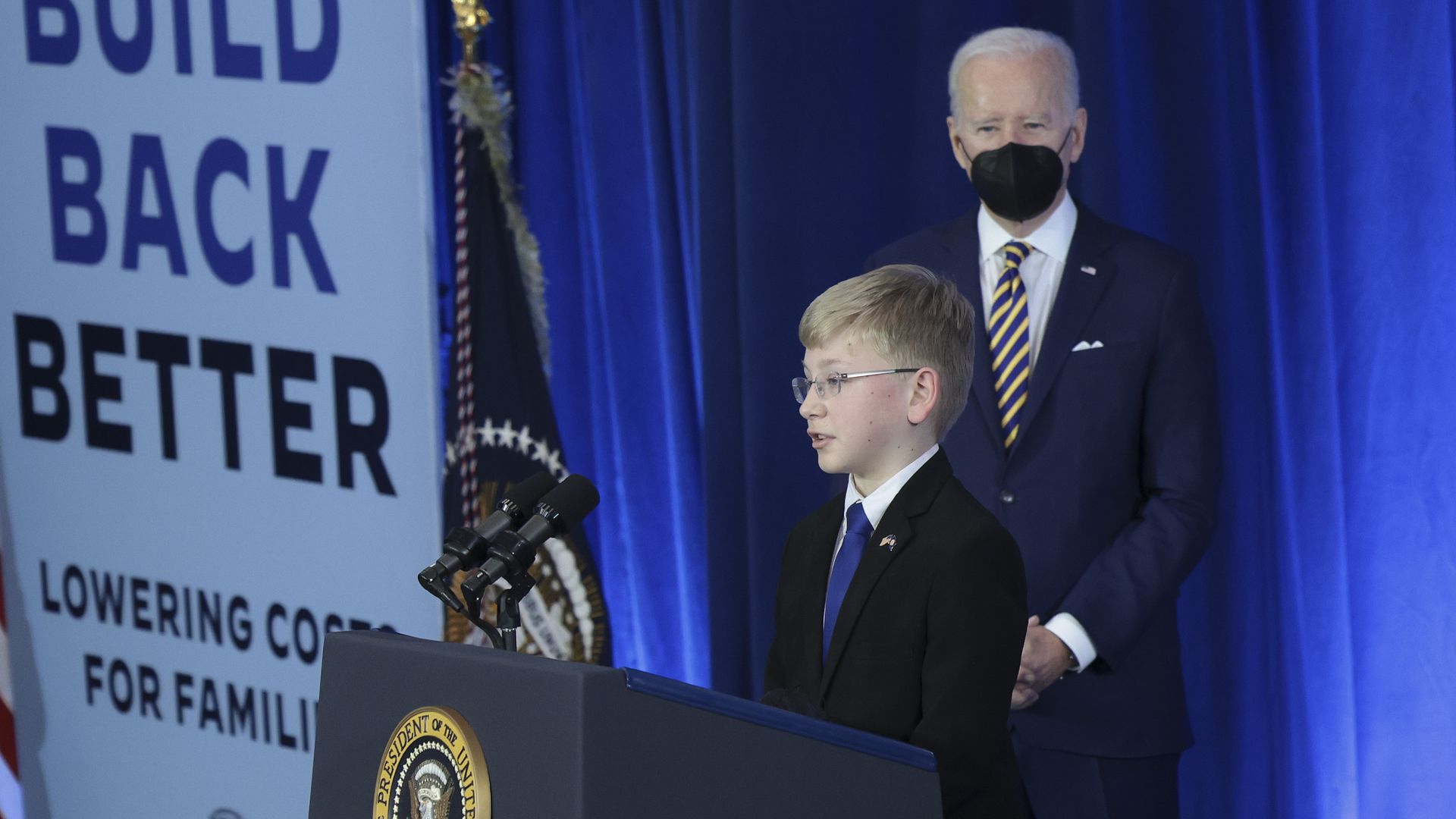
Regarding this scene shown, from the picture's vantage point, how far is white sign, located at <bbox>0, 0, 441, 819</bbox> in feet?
8.98

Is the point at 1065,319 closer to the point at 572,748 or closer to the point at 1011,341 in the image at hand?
the point at 1011,341

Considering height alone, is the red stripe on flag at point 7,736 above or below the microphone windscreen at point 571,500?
below

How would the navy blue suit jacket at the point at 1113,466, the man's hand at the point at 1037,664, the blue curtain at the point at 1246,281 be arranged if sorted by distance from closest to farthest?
the man's hand at the point at 1037,664
the navy blue suit jacket at the point at 1113,466
the blue curtain at the point at 1246,281

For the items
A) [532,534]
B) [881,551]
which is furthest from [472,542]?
[881,551]

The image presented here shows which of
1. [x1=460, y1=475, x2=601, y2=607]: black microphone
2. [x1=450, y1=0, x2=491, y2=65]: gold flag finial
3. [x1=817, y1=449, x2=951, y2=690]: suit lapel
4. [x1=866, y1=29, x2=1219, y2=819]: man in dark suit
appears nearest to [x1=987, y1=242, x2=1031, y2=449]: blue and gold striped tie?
[x1=866, y1=29, x2=1219, y2=819]: man in dark suit

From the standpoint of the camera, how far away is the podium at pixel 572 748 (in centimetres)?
118

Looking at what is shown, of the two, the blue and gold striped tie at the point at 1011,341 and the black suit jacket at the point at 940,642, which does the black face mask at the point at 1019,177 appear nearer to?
the blue and gold striped tie at the point at 1011,341

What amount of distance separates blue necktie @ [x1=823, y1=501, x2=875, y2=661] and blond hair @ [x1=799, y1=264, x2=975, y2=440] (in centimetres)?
12

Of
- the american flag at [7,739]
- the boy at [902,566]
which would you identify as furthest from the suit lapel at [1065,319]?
the american flag at [7,739]

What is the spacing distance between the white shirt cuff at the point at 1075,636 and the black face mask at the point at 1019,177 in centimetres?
57

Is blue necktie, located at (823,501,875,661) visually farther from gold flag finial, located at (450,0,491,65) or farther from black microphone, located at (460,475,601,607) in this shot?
gold flag finial, located at (450,0,491,65)

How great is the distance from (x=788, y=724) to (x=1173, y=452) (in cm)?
105

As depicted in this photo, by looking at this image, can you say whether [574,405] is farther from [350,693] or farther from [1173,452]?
[350,693]

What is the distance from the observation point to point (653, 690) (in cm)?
121
